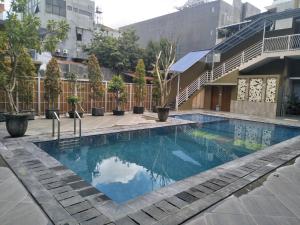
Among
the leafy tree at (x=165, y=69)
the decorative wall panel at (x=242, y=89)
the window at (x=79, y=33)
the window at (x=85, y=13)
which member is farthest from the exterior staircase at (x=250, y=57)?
the window at (x=85, y=13)

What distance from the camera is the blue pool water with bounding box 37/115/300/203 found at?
14.5ft

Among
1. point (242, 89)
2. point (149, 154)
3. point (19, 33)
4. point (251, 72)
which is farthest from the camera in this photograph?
point (251, 72)

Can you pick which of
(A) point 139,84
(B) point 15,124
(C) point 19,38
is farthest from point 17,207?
(A) point 139,84

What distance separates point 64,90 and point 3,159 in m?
7.56

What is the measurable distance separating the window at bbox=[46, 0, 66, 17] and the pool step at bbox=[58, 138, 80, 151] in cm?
2022

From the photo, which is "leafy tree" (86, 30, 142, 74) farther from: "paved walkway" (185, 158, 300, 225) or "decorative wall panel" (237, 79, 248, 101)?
"paved walkway" (185, 158, 300, 225)

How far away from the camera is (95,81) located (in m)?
12.0

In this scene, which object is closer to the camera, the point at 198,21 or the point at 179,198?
the point at 179,198

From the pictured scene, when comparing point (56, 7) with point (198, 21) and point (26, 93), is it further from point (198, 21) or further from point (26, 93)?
point (26, 93)

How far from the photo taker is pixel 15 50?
235 inches

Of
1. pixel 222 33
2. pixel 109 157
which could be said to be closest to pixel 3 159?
pixel 109 157

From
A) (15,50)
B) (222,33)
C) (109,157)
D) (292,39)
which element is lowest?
(109,157)

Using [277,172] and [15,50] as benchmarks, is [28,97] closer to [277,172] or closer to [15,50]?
[15,50]

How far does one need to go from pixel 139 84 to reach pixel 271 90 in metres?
8.17
